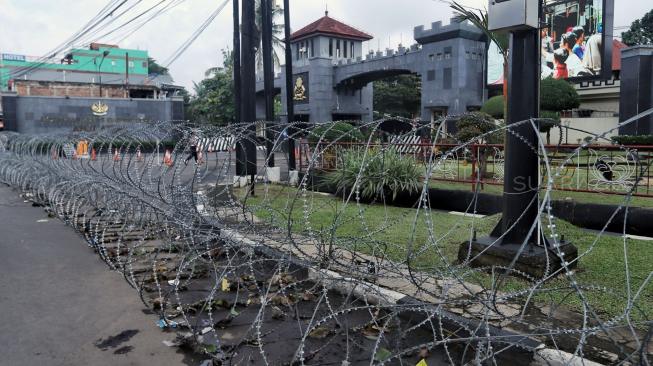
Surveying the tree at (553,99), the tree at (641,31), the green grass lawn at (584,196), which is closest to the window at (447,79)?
the tree at (553,99)

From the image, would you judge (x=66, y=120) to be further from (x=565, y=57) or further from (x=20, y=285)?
(x=20, y=285)

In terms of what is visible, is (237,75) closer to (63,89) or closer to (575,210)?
(575,210)

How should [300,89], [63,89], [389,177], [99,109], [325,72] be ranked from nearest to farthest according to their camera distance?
[389,177]
[325,72]
[99,109]
[300,89]
[63,89]

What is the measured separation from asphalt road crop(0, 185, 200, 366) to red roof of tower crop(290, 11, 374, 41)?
33.1m

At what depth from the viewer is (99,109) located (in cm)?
3778

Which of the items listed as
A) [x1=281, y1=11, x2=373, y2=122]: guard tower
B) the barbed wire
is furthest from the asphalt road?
[x1=281, y1=11, x2=373, y2=122]: guard tower

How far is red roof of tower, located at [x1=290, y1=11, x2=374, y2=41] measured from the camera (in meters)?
38.8

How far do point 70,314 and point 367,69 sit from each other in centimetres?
3076

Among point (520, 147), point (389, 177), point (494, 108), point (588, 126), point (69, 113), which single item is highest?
point (69, 113)

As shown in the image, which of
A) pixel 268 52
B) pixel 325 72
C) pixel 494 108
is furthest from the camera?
pixel 325 72

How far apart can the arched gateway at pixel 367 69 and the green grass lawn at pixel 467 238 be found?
2152cm

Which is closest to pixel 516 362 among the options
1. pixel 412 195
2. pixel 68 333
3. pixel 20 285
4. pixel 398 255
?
pixel 398 255

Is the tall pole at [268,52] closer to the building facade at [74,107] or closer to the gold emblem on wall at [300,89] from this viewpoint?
the building facade at [74,107]

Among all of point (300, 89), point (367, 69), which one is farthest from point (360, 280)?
point (300, 89)
